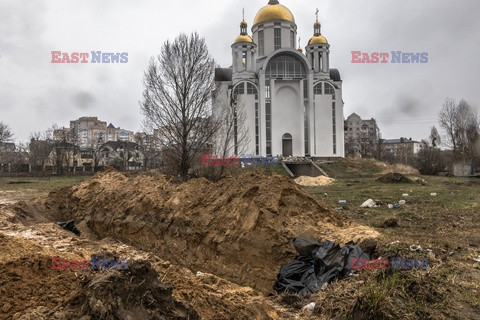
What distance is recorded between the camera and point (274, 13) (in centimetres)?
4109

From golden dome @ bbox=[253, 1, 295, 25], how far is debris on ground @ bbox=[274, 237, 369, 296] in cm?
4076

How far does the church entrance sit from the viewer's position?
39.7m

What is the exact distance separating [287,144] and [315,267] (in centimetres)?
3549

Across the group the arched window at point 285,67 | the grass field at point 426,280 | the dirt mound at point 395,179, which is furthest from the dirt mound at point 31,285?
the arched window at point 285,67

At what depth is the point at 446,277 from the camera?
4387 mm

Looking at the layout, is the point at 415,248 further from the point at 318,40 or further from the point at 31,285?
the point at 318,40

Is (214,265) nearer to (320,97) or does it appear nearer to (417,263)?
(417,263)

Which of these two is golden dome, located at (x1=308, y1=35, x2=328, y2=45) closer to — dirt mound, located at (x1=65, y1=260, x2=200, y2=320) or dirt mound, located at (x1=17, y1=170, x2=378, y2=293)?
dirt mound, located at (x1=17, y1=170, x2=378, y2=293)

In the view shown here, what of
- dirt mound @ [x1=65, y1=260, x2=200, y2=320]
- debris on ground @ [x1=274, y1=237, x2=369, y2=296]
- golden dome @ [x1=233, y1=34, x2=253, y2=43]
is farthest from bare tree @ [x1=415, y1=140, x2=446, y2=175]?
dirt mound @ [x1=65, y1=260, x2=200, y2=320]

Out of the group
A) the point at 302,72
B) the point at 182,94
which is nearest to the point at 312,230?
the point at 182,94

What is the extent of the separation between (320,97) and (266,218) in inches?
1434

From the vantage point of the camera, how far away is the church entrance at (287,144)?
130 feet

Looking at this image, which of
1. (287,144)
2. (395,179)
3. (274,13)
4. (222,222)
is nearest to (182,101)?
(222,222)

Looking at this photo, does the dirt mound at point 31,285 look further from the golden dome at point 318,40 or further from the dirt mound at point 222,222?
the golden dome at point 318,40
